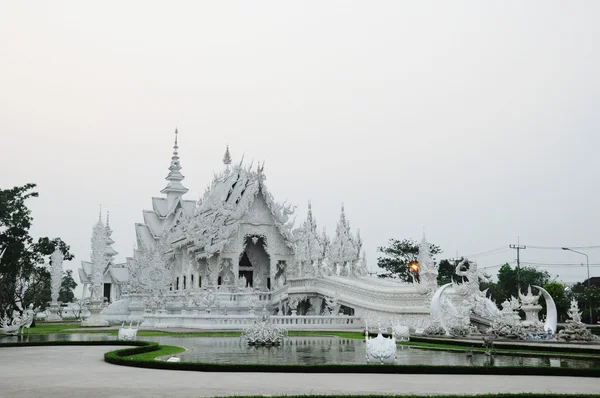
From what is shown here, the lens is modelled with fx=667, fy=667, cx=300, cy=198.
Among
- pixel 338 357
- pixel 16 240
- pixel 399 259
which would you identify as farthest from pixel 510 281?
pixel 338 357

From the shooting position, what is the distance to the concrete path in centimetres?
856

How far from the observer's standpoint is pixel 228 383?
950cm

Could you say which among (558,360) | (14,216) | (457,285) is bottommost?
(558,360)

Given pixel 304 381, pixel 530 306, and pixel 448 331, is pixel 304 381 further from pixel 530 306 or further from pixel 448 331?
pixel 530 306

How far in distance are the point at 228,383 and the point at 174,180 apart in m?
46.3

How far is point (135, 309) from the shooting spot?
34.2 meters

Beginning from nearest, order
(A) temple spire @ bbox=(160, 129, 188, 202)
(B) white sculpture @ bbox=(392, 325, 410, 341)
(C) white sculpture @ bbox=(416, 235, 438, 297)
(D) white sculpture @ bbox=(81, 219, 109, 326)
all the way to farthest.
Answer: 1. (B) white sculpture @ bbox=(392, 325, 410, 341)
2. (C) white sculpture @ bbox=(416, 235, 438, 297)
3. (D) white sculpture @ bbox=(81, 219, 109, 326)
4. (A) temple spire @ bbox=(160, 129, 188, 202)

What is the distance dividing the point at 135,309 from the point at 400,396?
28.2 m

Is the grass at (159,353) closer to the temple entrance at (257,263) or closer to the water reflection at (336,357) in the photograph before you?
the water reflection at (336,357)

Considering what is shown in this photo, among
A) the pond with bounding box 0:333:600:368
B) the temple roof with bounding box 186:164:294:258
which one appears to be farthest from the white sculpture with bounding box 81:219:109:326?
the pond with bounding box 0:333:600:368

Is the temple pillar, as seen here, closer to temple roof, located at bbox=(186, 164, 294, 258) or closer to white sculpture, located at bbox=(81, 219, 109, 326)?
temple roof, located at bbox=(186, 164, 294, 258)

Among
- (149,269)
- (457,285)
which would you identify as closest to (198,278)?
(149,269)

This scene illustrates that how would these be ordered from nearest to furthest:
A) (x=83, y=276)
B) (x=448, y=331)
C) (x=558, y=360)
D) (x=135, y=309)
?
(x=558, y=360) → (x=448, y=331) → (x=135, y=309) → (x=83, y=276)

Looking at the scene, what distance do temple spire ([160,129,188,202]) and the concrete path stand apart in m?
41.9
